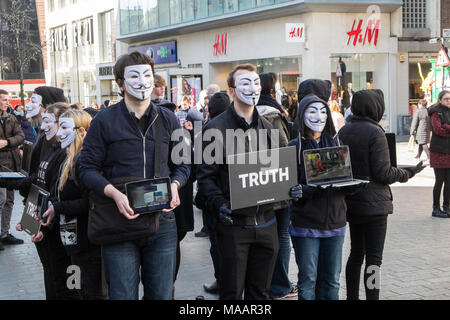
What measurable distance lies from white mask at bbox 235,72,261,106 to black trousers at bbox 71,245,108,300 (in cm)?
157

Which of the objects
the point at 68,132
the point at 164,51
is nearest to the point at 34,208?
the point at 68,132

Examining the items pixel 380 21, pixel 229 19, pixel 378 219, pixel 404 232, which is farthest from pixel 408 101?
pixel 378 219

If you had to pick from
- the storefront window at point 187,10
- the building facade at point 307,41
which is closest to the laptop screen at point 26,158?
the building facade at point 307,41

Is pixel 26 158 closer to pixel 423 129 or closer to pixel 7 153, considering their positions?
pixel 7 153

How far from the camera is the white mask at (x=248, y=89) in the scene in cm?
449

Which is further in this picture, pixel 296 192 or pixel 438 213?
pixel 438 213

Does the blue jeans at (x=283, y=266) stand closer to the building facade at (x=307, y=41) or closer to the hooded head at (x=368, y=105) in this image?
the hooded head at (x=368, y=105)

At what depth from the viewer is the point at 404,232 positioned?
877 centimetres

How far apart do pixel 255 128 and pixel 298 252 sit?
1.06 meters

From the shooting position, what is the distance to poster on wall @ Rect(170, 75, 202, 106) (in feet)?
78.9

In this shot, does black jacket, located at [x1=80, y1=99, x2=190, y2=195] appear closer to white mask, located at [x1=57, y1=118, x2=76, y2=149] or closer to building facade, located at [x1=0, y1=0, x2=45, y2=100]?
white mask, located at [x1=57, y1=118, x2=76, y2=149]

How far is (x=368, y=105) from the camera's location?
5254 mm

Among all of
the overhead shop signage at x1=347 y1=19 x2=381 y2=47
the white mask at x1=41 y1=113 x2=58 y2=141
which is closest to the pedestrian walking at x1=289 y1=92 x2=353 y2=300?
the white mask at x1=41 y1=113 x2=58 y2=141

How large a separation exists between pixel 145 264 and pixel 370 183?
211cm
